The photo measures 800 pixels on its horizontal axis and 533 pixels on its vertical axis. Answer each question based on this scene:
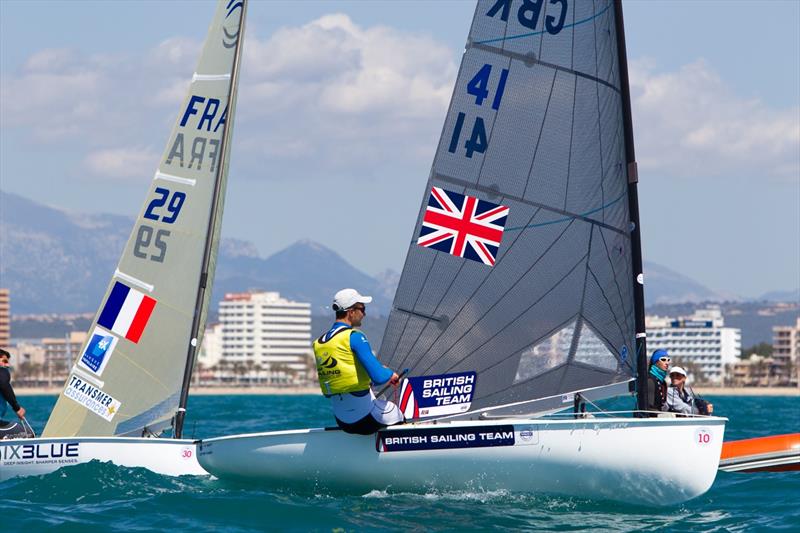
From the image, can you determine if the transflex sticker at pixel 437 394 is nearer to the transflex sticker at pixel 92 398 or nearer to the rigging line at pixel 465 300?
the rigging line at pixel 465 300

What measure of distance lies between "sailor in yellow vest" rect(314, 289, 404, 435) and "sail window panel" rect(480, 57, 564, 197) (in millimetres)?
1843

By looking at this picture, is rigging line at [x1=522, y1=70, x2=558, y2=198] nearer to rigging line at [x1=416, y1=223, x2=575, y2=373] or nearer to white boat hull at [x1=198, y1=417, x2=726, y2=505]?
rigging line at [x1=416, y1=223, x2=575, y2=373]

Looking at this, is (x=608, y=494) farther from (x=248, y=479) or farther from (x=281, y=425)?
(x=281, y=425)

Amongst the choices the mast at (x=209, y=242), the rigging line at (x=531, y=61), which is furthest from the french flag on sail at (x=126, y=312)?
the rigging line at (x=531, y=61)

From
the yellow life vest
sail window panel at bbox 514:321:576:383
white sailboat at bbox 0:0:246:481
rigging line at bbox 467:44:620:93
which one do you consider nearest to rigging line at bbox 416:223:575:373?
sail window panel at bbox 514:321:576:383

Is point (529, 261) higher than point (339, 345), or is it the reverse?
point (529, 261)

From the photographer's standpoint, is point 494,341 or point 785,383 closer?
point 494,341

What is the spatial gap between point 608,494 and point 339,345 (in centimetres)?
275

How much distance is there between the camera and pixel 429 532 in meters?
9.96

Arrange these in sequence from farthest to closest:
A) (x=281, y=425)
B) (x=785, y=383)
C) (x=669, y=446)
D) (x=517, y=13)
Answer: (x=785, y=383), (x=281, y=425), (x=517, y=13), (x=669, y=446)

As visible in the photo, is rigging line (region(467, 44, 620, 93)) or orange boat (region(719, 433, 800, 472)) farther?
orange boat (region(719, 433, 800, 472))

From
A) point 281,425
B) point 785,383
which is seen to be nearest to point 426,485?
point 281,425

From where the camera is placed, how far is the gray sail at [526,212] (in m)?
12.0

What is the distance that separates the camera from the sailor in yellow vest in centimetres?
1121
